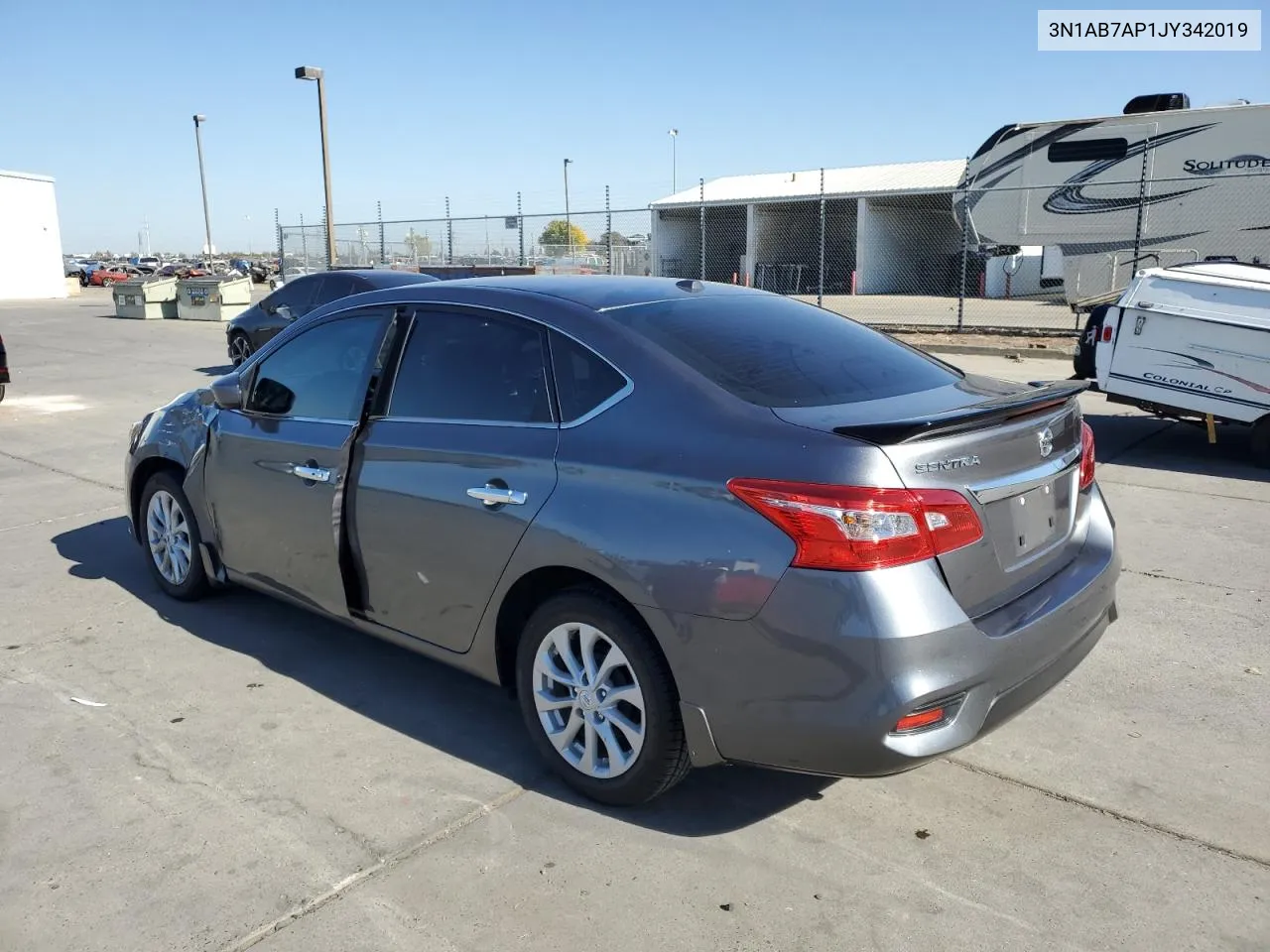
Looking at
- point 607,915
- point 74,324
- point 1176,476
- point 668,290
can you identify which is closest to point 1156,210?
point 1176,476

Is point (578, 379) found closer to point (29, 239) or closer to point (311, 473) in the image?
point (311, 473)

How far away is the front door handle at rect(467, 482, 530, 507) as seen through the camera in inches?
131

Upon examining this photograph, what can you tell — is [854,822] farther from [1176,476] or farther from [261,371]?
[1176,476]

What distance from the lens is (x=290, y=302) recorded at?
14.7 m

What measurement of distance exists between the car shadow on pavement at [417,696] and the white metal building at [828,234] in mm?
28669

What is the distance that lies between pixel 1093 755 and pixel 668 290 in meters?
2.29

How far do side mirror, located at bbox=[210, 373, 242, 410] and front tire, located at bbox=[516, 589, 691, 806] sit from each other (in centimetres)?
216

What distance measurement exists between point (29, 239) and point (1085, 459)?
4451 centimetres

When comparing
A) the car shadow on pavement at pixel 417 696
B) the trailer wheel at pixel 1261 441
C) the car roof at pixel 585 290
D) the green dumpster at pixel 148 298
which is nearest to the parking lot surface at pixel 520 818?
the car shadow on pavement at pixel 417 696

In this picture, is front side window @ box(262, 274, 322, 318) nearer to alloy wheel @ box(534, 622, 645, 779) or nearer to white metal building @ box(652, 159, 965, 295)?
alloy wheel @ box(534, 622, 645, 779)

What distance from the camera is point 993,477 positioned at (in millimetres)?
2949

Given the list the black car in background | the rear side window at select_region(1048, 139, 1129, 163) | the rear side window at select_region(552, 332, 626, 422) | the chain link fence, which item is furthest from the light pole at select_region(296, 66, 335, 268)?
the rear side window at select_region(552, 332, 626, 422)

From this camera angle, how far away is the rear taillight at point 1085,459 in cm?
358

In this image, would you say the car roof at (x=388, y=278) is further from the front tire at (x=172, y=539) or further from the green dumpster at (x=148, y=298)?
the green dumpster at (x=148, y=298)
